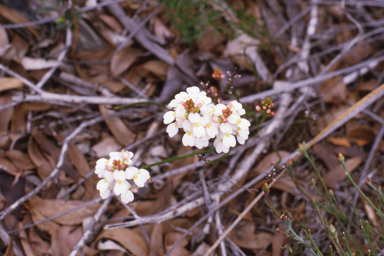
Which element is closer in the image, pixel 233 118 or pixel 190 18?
pixel 233 118

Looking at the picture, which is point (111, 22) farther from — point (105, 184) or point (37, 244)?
point (37, 244)

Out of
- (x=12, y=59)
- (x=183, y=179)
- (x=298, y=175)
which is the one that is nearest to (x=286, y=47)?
(x=298, y=175)

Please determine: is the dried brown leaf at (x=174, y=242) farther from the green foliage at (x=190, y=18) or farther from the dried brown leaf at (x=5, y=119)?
the green foliage at (x=190, y=18)

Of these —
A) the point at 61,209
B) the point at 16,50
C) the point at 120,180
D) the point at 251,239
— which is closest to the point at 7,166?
the point at 61,209

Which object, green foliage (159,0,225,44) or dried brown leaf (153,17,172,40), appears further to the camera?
dried brown leaf (153,17,172,40)

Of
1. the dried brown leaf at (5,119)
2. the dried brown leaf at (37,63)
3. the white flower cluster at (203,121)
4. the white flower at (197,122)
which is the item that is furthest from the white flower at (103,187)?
the dried brown leaf at (37,63)

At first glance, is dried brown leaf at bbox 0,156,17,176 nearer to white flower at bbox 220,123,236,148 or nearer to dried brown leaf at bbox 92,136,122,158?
dried brown leaf at bbox 92,136,122,158

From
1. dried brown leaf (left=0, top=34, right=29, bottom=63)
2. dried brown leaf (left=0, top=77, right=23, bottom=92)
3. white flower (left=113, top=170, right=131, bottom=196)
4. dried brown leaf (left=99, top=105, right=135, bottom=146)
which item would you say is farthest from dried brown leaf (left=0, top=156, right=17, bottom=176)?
white flower (left=113, top=170, right=131, bottom=196)

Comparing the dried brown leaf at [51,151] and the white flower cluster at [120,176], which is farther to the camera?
the dried brown leaf at [51,151]
